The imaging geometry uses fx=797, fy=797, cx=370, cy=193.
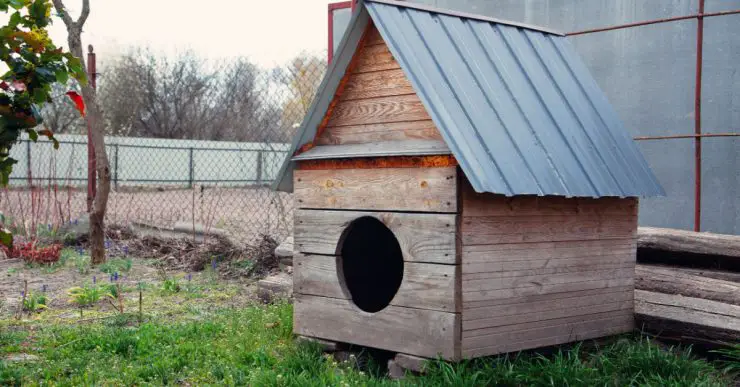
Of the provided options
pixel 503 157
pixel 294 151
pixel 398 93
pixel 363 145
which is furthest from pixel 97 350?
pixel 503 157

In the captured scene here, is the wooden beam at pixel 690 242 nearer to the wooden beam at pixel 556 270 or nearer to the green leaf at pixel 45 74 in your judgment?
the wooden beam at pixel 556 270

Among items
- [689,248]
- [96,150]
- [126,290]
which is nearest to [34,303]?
[126,290]

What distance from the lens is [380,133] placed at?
4594mm

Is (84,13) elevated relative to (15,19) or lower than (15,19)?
elevated

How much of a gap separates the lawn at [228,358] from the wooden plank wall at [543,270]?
15 cm

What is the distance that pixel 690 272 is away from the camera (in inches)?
230

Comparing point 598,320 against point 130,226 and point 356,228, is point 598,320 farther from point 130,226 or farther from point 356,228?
point 130,226

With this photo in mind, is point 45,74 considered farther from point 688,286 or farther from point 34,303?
point 688,286

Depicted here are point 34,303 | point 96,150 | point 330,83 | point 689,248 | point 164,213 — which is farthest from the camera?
point 164,213

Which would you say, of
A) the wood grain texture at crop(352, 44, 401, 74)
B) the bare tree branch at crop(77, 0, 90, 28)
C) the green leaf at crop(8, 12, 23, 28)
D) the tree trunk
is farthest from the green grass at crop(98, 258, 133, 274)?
the wood grain texture at crop(352, 44, 401, 74)

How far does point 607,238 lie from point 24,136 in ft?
66.5

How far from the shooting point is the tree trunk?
8.66 metres

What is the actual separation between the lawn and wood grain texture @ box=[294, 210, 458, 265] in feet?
1.89

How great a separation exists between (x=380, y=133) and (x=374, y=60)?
1.40ft
